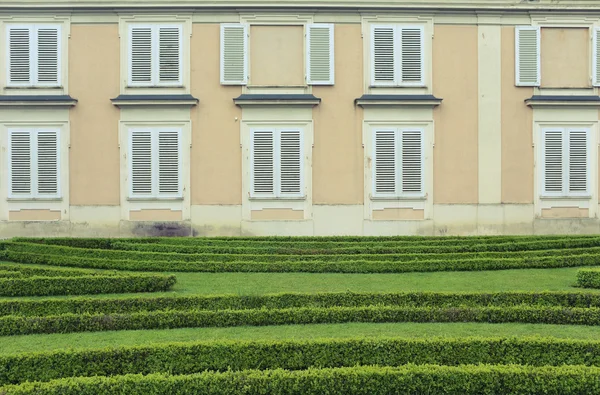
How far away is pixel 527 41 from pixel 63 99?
14.9 meters

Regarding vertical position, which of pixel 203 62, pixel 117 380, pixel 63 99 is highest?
pixel 203 62

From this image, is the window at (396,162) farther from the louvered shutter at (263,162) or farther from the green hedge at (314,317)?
the green hedge at (314,317)

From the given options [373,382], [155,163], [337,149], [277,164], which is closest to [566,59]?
[337,149]

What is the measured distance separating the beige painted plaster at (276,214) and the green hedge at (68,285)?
8137 mm

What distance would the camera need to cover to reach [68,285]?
10414 millimetres

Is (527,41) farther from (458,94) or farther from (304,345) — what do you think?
(304,345)

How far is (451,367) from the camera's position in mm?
6934

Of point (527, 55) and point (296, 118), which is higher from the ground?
point (527, 55)

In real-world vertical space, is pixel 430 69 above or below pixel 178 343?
above

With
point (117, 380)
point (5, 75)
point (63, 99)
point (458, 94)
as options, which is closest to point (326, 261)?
point (117, 380)

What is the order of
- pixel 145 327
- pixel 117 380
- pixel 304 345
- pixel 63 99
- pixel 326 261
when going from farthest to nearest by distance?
1. pixel 63 99
2. pixel 326 261
3. pixel 145 327
4. pixel 304 345
5. pixel 117 380

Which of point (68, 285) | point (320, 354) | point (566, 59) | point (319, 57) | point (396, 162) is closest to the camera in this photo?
point (320, 354)

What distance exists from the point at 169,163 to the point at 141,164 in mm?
895

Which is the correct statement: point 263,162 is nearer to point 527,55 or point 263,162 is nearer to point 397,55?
point 397,55
